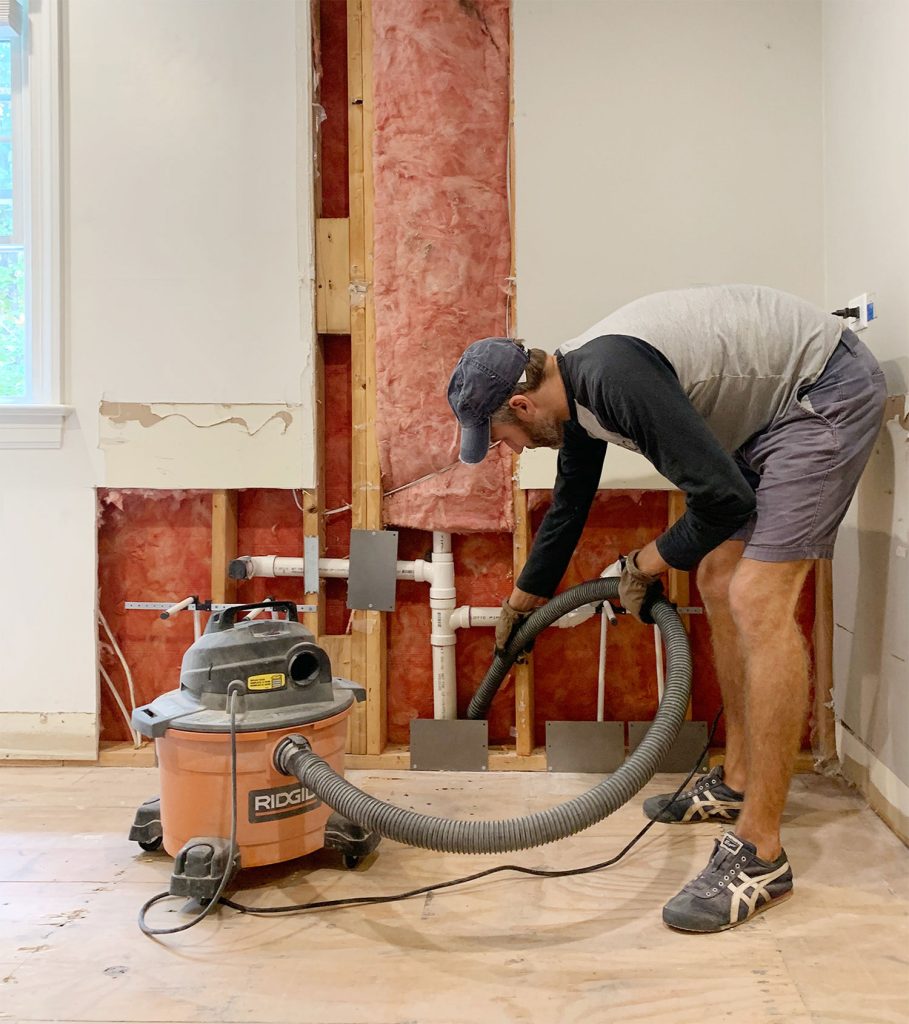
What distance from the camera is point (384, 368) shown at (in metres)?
2.27

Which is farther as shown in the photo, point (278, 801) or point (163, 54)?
point (163, 54)

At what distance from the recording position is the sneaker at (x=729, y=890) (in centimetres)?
141

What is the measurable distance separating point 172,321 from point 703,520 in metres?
1.61

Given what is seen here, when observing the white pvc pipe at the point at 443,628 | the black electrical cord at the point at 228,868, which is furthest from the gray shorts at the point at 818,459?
the black electrical cord at the point at 228,868

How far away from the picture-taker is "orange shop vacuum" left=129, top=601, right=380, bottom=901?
1.52 meters

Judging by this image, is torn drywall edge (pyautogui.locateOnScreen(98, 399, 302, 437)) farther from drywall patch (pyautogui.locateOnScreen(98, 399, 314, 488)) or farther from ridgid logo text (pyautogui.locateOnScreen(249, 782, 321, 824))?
ridgid logo text (pyautogui.locateOnScreen(249, 782, 321, 824))

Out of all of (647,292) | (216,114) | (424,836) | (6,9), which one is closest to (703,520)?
(424,836)

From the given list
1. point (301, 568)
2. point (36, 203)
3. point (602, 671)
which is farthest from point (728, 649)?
point (36, 203)

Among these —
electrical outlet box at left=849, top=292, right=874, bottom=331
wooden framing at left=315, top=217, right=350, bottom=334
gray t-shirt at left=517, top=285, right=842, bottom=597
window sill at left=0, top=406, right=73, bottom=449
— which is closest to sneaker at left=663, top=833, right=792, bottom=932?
gray t-shirt at left=517, top=285, right=842, bottom=597

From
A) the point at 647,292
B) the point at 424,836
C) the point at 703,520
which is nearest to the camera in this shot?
the point at 424,836

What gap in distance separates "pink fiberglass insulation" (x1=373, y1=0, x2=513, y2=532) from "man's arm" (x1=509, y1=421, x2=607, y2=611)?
367mm

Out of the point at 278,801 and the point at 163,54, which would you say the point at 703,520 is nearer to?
the point at 278,801

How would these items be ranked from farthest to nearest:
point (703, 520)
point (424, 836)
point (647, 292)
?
point (647, 292) < point (703, 520) < point (424, 836)

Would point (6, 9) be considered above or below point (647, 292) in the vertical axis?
above
